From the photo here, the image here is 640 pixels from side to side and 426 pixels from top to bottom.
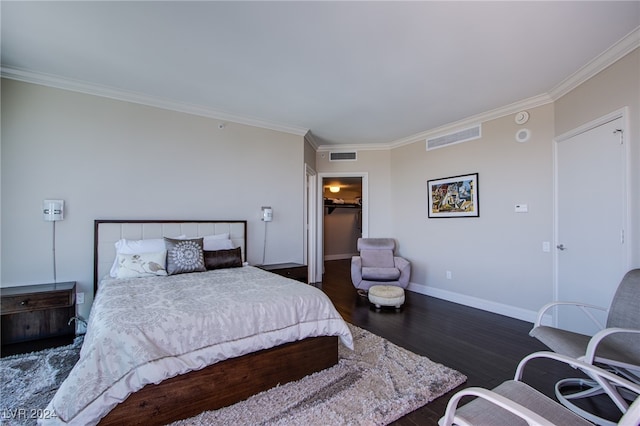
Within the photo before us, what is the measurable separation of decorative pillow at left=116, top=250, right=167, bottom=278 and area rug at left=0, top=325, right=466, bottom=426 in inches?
30.6

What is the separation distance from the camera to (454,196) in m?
4.40

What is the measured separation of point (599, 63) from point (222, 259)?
429cm

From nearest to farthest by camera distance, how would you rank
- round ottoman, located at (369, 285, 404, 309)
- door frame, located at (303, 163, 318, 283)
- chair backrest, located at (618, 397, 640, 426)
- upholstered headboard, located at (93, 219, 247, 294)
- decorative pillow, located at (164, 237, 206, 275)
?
chair backrest, located at (618, 397, 640, 426) → decorative pillow, located at (164, 237, 206, 275) → upholstered headboard, located at (93, 219, 247, 294) → round ottoman, located at (369, 285, 404, 309) → door frame, located at (303, 163, 318, 283)

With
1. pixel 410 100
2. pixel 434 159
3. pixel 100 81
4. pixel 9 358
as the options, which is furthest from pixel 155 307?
pixel 434 159

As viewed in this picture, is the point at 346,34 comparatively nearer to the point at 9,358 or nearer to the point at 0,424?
the point at 0,424

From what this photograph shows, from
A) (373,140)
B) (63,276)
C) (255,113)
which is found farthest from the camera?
(373,140)

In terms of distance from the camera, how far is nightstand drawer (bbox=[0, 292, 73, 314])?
2.46 m

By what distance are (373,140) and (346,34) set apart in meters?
3.15

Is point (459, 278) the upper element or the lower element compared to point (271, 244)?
lower

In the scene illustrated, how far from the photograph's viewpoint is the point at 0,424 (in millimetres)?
1649

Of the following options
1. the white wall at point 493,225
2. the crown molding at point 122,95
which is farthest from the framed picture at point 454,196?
the crown molding at point 122,95

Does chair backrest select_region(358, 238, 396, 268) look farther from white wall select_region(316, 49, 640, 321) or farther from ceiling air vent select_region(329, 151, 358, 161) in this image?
ceiling air vent select_region(329, 151, 358, 161)

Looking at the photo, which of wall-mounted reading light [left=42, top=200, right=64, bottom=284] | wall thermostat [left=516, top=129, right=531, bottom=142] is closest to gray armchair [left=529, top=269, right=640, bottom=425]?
wall thermostat [left=516, top=129, right=531, bottom=142]

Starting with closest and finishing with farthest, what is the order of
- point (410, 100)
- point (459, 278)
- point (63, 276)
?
point (63, 276), point (410, 100), point (459, 278)
